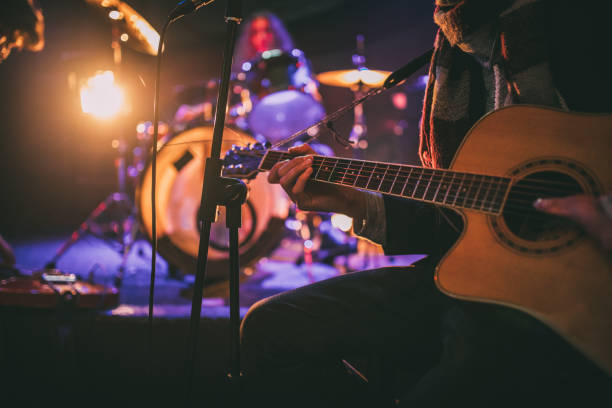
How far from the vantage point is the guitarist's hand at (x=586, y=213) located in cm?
67

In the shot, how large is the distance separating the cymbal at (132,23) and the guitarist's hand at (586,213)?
5.86 ft

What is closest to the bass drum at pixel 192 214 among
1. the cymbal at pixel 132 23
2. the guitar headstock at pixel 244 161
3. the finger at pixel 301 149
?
the cymbal at pixel 132 23

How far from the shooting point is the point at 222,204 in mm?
1082

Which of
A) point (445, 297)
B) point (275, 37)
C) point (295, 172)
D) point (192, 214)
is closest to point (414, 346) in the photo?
point (445, 297)

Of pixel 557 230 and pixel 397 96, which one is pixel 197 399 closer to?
pixel 557 230

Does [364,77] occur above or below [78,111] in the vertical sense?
above

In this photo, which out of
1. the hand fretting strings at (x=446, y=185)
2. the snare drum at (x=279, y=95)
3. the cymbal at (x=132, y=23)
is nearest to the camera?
the hand fretting strings at (x=446, y=185)

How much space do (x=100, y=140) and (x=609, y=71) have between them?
652 centimetres

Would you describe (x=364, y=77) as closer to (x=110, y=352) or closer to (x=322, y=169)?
(x=322, y=169)

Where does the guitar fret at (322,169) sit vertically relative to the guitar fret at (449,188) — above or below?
above

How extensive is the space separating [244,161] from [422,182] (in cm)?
75

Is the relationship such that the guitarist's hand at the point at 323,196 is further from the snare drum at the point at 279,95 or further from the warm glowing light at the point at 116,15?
the snare drum at the point at 279,95

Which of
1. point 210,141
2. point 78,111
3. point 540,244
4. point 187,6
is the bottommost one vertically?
point 540,244

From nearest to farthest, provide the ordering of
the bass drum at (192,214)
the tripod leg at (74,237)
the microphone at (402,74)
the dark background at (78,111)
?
the microphone at (402,74)
the bass drum at (192,214)
the tripod leg at (74,237)
the dark background at (78,111)
